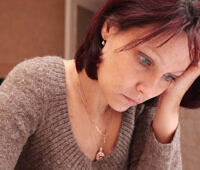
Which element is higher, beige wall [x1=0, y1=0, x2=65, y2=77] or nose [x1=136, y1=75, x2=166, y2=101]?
nose [x1=136, y1=75, x2=166, y2=101]

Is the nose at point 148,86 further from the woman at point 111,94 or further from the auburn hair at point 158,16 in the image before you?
the auburn hair at point 158,16

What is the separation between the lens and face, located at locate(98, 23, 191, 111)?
2.44ft

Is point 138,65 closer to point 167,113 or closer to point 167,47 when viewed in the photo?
point 167,47

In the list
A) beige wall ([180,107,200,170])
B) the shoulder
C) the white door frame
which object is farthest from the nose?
the white door frame

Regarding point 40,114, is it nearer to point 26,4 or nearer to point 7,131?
point 7,131

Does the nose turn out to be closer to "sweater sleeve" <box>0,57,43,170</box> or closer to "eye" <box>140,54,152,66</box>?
"eye" <box>140,54,152,66</box>

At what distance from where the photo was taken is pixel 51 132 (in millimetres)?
919

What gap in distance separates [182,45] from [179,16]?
0.25 ft

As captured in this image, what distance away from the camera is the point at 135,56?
0.78 metres

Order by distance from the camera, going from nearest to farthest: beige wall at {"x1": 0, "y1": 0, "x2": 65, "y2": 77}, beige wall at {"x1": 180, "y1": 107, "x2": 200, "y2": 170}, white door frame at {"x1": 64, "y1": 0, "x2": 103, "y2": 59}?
beige wall at {"x1": 180, "y1": 107, "x2": 200, "y2": 170} < white door frame at {"x1": 64, "y1": 0, "x2": 103, "y2": 59} < beige wall at {"x1": 0, "y1": 0, "x2": 65, "y2": 77}

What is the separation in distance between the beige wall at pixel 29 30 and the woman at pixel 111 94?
1420 millimetres

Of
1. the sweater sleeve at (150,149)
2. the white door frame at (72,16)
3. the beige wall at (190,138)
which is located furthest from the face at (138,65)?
the white door frame at (72,16)

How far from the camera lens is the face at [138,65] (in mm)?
743

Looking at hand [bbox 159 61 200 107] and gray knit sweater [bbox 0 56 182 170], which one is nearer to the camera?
gray knit sweater [bbox 0 56 182 170]
